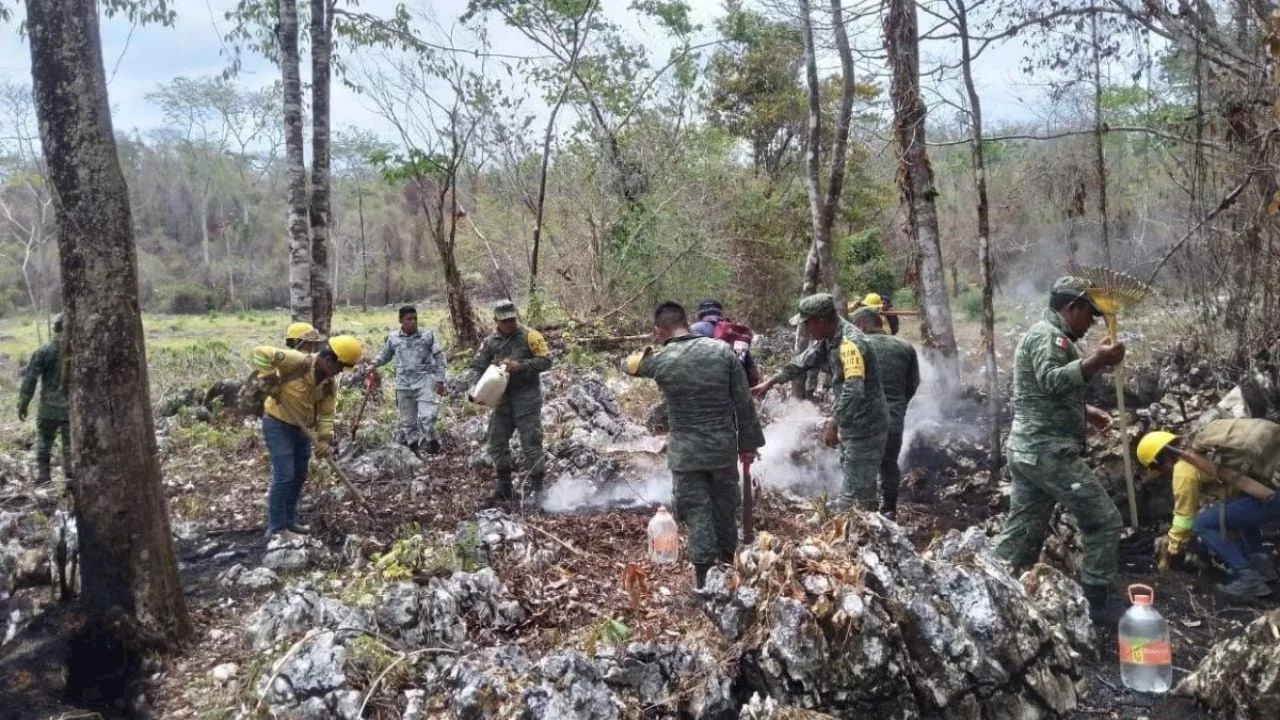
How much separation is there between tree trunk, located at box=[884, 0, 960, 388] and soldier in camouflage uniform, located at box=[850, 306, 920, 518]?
2.42 meters

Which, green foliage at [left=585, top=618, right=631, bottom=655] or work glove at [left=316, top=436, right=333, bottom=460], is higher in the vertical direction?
work glove at [left=316, top=436, right=333, bottom=460]

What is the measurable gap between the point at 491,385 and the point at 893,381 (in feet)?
9.58

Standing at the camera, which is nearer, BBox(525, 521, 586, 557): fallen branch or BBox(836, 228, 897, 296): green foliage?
BBox(525, 521, 586, 557): fallen branch

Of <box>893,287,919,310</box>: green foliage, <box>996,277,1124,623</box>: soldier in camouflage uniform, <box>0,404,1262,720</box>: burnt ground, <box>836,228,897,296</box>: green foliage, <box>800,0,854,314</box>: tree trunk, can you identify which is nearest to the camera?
<box>0,404,1262,720</box>: burnt ground

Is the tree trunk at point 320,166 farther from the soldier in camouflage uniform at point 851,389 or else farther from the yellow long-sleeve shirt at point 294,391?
the soldier in camouflage uniform at point 851,389

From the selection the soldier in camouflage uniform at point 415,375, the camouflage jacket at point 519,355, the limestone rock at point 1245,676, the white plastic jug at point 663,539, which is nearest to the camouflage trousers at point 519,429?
the camouflage jacket at point 519,355

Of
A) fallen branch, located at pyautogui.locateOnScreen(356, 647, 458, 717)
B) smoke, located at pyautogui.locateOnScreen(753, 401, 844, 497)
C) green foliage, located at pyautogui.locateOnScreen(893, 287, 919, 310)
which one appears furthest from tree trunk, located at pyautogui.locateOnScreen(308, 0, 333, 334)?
green foliage, located at pyautogui.locateOnScreen(893, 287, 919, 310)

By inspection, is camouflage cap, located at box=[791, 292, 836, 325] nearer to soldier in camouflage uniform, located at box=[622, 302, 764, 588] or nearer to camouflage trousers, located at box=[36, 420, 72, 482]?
soldier in camouflage uniform, located at box=[622, 302, 764, 588]

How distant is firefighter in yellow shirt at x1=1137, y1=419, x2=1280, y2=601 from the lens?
15.6ft

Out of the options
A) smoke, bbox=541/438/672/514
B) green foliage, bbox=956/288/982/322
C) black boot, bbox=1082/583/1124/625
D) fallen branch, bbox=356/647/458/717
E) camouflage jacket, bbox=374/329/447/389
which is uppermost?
green foliage, bbox=956/288/982/322

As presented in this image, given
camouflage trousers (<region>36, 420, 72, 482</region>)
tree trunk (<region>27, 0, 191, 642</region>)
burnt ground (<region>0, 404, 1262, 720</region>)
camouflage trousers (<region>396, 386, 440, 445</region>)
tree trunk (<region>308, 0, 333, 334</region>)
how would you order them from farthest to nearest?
1. tree trunk (<region>308, 0, 333, 334</region>)
2. camouflage trousers (<region>396, 386, 440, 445</region>)
3. camouflage trousers (<region>36, 420, 72, 482</region>)
4. tree trunk (<region>27, 0, 191, 642</region>)
5. burnt ground (<region>0, 404, 1262, 720</region>)

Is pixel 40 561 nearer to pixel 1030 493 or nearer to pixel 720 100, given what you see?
pixel 1030 493

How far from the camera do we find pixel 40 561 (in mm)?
5312

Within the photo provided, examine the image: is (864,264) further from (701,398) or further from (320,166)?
(701,398)
